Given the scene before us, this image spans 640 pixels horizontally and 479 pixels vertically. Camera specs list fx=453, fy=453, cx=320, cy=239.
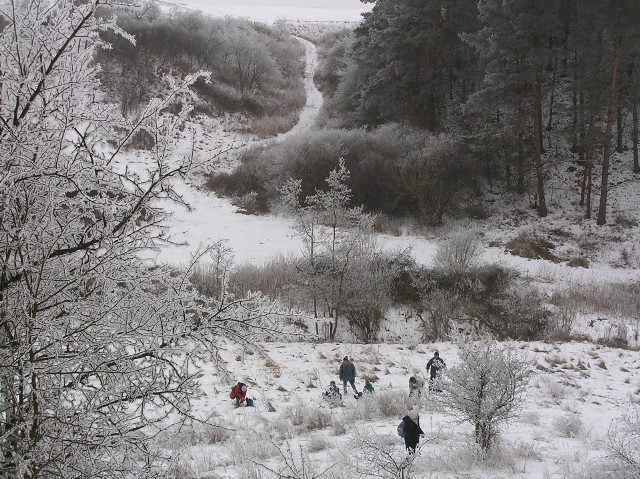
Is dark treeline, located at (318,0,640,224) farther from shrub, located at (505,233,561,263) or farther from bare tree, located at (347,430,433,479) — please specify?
bare tree, located at (347,430,433,479)

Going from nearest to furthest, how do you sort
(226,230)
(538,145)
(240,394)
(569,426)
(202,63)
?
(569,426)
(240,394)
(538,145)
(226,230)
(202,63)

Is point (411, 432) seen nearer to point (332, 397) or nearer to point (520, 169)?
point (332, 397)

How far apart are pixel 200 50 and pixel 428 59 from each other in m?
20.9

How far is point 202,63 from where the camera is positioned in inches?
1522

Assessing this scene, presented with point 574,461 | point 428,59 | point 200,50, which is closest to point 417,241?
point 428,59

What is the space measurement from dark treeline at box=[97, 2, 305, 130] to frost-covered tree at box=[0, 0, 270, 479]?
3130cm

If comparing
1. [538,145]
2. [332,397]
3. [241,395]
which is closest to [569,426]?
[332,397]

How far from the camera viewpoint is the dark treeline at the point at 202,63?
3378 cm

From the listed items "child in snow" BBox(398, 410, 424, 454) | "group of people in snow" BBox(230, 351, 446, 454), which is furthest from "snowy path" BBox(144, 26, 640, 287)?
"child in snow" BBox(398, 410, 424, 454)

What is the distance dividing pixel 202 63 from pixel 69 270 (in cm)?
3922

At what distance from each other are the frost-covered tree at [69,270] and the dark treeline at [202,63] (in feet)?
103

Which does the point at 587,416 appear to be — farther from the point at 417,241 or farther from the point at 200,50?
the point at 200,50

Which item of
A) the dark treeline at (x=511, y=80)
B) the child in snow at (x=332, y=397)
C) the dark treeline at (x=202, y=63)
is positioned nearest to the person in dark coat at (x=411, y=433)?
the child in snow at (x=332, y=397)

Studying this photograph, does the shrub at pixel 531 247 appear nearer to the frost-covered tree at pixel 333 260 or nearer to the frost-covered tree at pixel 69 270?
the frost-covered tree at pixel 333 260
